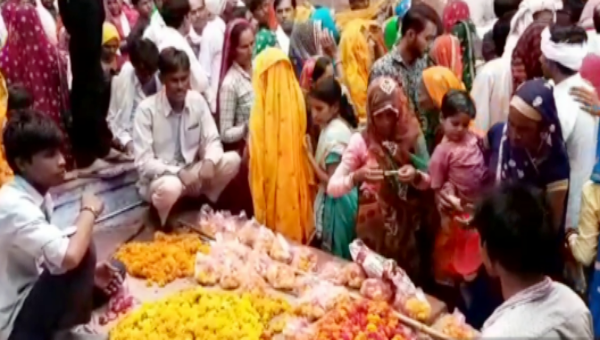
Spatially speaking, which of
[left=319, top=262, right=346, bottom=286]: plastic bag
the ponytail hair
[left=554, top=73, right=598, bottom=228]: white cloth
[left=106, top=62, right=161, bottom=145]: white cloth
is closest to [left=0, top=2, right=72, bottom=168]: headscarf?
[left=106, top=62, right=161, bottom=145]: white cloth

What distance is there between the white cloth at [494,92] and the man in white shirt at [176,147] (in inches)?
57.1

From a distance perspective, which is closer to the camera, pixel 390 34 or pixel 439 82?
pixel 439 82

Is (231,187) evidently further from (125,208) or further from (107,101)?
(107,101)

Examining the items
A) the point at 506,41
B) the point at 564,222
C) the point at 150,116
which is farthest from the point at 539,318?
the point at 506,41

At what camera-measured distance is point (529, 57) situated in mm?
4297

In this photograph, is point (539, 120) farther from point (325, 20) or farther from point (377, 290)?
point (325, 20)

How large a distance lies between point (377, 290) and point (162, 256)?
47.7 inches

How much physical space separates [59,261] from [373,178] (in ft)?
4.81

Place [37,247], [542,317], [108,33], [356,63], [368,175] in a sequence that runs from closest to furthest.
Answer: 1. [542,317]
2. [37,247]
3. [368,175]
4. [356,63]
5. [108,33]

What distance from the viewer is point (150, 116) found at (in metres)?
4.72

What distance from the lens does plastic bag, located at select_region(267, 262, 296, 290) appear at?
3947mm

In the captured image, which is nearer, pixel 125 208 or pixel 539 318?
pixel 539 318

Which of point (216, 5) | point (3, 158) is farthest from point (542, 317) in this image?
point (216, 5)

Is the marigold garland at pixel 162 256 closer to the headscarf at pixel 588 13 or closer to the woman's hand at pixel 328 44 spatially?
the woman's hand at pixel 328 44
